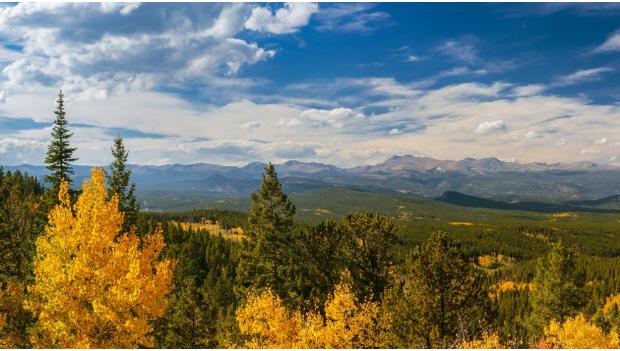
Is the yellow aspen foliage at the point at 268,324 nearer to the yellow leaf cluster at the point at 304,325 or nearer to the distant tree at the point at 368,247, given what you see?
the yellow leaf cluster at the point at 304,325

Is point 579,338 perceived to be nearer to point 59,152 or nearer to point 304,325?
point 304,325

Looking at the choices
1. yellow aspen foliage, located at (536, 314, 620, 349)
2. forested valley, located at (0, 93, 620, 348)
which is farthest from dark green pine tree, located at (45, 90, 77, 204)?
yellow aspen foliage, located at (536, 314, 620, 349)

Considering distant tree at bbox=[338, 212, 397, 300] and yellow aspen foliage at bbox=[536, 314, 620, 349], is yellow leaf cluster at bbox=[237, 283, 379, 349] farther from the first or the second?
yellow aspen foliage at bbox=[536, 314, 620, 349]

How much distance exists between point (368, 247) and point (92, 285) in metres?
22.4

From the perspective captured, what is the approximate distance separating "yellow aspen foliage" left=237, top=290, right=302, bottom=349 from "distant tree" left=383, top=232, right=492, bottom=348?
7.55 meters

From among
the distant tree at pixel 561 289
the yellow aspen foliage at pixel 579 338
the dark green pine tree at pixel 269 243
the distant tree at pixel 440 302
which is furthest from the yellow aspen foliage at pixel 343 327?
the distant tree at pixel 561 289

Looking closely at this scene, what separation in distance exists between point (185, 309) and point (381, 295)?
3473cm

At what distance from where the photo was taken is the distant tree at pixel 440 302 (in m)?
27.8

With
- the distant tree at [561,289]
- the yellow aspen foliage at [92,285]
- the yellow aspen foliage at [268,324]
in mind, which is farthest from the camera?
the distant tree at [561,289]

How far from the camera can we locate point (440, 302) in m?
28.1

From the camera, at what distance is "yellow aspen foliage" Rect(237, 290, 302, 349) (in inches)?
1072

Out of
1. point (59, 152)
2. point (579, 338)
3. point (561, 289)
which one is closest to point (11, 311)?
point (59, 152)

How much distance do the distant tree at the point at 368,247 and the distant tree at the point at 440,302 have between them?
5.32 m

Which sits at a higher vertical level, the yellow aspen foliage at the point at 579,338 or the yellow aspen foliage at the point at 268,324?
the yellow aspen foliage at the point at 268,324
